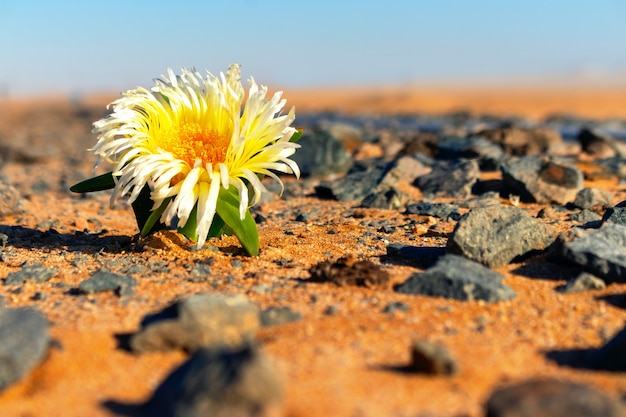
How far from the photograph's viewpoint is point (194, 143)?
4383 mm

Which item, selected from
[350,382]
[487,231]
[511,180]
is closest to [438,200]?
[511,180]

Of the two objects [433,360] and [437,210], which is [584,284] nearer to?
[433,360]

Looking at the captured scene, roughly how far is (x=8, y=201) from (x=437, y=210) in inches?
155

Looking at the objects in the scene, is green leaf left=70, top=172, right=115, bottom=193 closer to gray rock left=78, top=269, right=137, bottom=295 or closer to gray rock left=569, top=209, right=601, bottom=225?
gray rock left=78, top=269, right=137, bottom=295

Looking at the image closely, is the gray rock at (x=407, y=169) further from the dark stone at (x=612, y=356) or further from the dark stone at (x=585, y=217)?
the dark stone at (x=612, y=356)

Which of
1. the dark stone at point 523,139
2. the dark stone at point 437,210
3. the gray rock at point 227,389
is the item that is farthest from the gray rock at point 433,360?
the dark stone at point 523,139

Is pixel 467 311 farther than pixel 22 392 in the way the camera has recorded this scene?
Yes

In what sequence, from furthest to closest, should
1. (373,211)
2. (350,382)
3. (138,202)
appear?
(373,211), (138,202), (350,382)

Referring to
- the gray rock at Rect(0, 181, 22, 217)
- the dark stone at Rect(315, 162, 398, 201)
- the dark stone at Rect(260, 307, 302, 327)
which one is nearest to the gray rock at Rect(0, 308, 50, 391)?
the dark stone at Rect(260, 307, 302, 327)

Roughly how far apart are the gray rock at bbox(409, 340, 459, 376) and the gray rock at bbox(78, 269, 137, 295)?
1724mm

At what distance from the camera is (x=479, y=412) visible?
2498mm

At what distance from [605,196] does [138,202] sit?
4.17m

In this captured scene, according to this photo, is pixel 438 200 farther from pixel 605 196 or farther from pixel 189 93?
pixel 189 93

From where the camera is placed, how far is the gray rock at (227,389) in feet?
7.77
